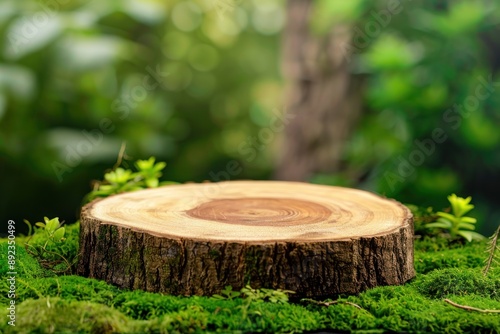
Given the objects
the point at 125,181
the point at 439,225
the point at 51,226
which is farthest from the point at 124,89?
the point at 439,225

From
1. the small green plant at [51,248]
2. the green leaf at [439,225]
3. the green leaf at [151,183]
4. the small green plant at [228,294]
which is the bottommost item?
the small green plant at [51,248]

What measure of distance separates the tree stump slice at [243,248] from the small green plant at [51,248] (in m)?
A: 0.14

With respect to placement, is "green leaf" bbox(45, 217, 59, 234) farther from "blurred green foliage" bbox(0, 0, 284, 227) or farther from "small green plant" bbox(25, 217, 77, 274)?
"blurred green foliage" bbox(0, 0, 284, 227)

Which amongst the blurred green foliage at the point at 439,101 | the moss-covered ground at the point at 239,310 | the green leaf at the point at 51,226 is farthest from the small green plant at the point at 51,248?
the blurred green foliage at the point at 439,101

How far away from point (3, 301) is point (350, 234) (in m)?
1.10

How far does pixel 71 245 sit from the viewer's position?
2.36 m

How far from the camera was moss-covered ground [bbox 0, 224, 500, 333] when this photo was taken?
5.51ft

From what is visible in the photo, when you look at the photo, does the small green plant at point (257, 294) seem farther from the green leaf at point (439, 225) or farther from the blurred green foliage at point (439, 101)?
the blurred green foliage at point (439, 101)

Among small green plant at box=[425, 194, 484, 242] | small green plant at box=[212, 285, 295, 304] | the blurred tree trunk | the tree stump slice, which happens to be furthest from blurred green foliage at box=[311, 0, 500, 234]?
small green plant at box=[212, 285, 295, 304]

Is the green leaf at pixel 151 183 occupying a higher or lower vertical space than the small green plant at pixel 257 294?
higher

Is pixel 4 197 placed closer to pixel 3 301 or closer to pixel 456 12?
pixel 3 301

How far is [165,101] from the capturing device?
590 cm

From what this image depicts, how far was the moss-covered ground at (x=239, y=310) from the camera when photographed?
1678 millimetres

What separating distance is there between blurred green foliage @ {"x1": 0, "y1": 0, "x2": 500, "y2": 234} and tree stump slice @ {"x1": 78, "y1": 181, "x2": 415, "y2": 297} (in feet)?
5.89
